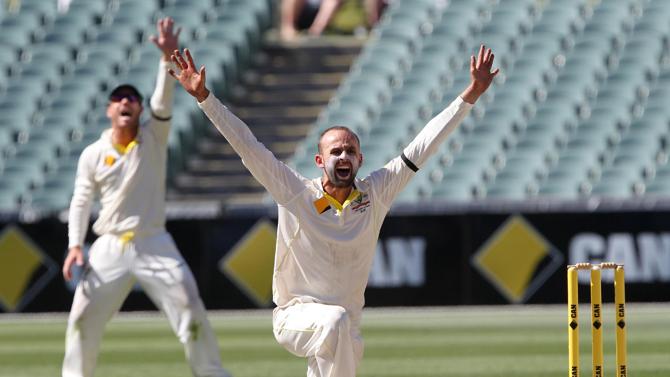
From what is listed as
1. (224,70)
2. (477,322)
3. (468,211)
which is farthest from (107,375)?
(224,70)

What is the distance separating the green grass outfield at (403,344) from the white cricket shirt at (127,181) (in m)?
1.61

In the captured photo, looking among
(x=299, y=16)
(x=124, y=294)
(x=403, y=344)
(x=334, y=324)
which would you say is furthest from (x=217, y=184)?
(x=334, y=324)

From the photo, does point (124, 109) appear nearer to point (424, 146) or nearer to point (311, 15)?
point (424, 146)

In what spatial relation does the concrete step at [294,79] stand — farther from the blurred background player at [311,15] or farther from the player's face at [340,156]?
the player's face at [340,156]

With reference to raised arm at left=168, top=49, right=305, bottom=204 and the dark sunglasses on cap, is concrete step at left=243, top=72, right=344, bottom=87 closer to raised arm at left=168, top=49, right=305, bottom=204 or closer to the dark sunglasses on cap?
the dark sunglasses on cap

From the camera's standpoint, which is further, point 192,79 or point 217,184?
point 217,184

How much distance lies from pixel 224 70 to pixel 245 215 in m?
5.02

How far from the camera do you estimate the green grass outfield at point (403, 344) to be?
9.28 metres

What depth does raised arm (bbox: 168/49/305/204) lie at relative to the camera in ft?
19.4

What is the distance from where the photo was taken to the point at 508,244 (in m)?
14.5

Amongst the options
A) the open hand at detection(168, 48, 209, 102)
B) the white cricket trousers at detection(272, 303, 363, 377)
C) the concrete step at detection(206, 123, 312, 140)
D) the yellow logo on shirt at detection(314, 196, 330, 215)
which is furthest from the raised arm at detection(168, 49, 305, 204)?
the concrete step at detection(206, 123, 312, 140)

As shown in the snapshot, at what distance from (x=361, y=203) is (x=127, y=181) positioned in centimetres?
214

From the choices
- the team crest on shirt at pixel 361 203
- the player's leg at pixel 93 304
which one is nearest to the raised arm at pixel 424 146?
the team crest on shirt at pixel 361 203

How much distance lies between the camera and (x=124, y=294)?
25.2ft
